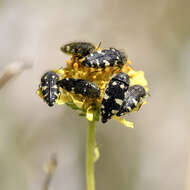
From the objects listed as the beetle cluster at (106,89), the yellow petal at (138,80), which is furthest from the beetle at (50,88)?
the yellow petal at (138,80)

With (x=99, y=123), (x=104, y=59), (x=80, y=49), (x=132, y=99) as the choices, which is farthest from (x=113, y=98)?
(x=99, y=123)

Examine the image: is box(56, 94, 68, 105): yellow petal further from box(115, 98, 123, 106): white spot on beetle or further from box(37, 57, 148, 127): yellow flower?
box(115, 98, 123, 106): white spot on beetle

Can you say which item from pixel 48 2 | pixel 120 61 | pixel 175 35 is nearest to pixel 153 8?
pixel 175 35

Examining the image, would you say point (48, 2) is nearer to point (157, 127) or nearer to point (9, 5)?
point (9, 5)

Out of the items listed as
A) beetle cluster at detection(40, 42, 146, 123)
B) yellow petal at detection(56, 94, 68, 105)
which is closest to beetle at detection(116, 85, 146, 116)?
beetle cluster at detection(40, 42, 146, 123)

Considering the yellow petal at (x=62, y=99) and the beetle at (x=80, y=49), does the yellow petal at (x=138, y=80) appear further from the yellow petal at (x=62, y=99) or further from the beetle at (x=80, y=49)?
the yellow petal at (x=62, y=99)

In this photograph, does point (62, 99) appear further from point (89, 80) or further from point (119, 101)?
point (119, 101)
